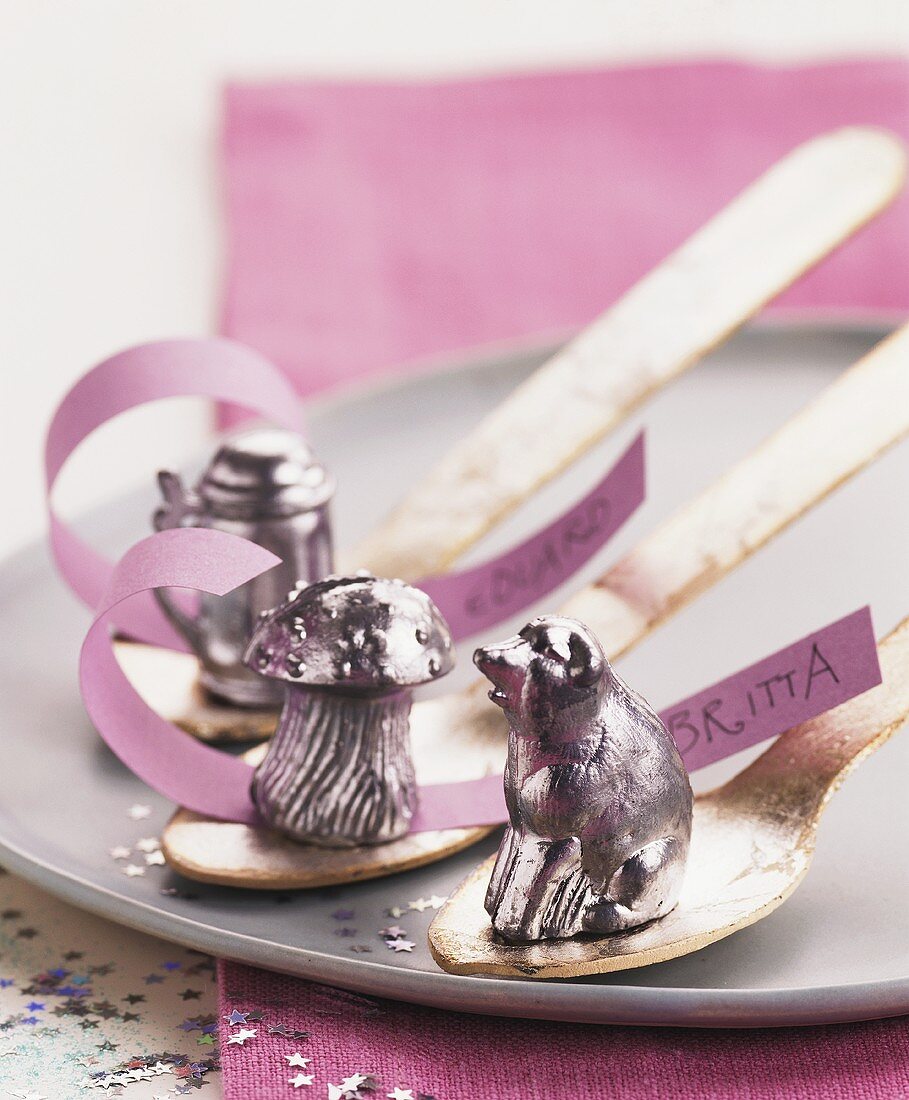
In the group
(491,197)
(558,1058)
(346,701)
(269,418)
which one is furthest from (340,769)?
(491,197)

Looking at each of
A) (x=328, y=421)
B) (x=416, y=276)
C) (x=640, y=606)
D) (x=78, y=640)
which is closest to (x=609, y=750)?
(x=640, y=606)

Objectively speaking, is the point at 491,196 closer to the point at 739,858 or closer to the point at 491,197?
the point at 491,197

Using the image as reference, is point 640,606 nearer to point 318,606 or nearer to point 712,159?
point 318,606

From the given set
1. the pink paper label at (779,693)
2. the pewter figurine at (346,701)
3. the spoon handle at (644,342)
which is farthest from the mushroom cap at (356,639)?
the spoon handle at (644,342)

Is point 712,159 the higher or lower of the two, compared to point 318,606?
higher

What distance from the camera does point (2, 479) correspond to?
145cm

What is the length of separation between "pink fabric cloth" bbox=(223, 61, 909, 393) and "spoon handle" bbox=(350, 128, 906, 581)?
0.32 meters

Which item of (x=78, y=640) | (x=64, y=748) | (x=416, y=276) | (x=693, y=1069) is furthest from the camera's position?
(x=416, y=276)

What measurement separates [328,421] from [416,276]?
0.35 metres

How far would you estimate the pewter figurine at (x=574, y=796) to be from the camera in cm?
54

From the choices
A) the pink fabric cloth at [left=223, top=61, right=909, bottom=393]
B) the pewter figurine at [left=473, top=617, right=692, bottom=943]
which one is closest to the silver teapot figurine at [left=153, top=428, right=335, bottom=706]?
the pewter figurine at [left=473, top=617, right=692, bottom=943]

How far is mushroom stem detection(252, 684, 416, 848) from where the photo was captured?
24.7 inches

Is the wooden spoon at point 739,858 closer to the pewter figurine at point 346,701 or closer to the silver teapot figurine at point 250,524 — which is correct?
the pewter figurine at point 346,701

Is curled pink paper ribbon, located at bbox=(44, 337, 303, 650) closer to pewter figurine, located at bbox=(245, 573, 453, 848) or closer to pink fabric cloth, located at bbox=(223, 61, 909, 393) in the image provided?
pewter figurine, located at bbox=(245, 573, 453, 848)
